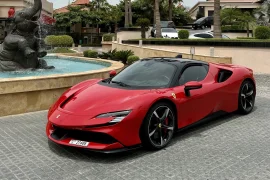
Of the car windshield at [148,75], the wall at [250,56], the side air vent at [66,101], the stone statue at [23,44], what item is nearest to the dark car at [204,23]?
the wall at [250,56]

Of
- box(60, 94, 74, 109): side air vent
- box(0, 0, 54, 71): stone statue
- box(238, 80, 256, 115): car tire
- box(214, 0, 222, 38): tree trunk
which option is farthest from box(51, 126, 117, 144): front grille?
box(214, 0, 222, 38): tree trunk

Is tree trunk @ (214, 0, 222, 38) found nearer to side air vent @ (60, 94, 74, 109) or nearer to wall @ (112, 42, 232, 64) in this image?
wall @ (112, 42, 232, 64)

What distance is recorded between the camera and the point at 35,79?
24.1ft

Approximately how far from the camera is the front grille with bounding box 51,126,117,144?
175 inches

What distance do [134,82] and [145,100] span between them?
807mm

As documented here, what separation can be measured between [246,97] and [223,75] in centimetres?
100

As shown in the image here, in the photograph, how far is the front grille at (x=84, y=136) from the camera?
445 centimetres

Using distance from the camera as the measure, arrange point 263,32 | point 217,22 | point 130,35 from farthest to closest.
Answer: point 130,35
point 217,22
point 263,32

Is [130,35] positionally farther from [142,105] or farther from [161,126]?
[142,105]

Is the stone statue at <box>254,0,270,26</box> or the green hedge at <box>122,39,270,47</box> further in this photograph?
the stone statue at <box>254,0,270,26</box>

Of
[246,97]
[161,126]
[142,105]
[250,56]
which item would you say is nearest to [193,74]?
[161,126]

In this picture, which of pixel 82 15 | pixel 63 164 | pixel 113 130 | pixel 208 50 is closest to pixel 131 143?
pixel 113 130

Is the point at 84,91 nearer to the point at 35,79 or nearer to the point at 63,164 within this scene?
the point at 63,164

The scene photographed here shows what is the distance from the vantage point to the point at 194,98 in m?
5.52
